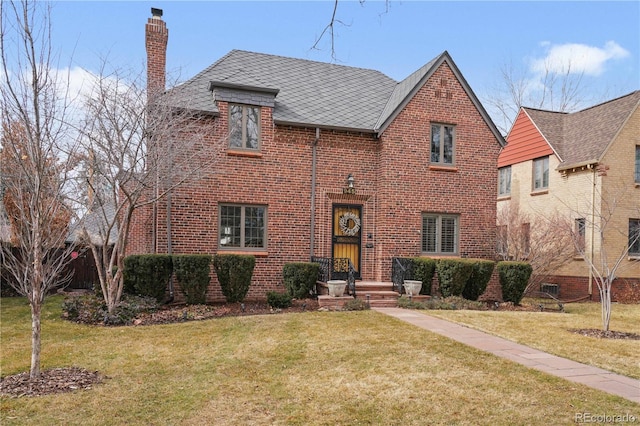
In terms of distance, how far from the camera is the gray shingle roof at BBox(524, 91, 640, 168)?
674 inches

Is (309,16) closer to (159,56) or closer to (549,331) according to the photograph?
(549,331)

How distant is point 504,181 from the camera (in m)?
22.1

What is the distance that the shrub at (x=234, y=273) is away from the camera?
1144cm

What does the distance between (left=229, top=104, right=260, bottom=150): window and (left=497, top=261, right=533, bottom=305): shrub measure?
8.08 m

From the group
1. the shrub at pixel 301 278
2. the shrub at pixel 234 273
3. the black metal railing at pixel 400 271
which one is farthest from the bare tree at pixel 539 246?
the shrub at pixel 234 273

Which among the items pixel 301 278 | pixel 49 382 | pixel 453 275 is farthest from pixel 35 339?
pixel 453 275

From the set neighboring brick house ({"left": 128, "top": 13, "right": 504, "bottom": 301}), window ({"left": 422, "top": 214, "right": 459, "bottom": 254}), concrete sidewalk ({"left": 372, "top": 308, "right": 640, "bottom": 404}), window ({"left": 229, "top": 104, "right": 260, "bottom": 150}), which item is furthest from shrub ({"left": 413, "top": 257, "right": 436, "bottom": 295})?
window ({"left": 229, "top": 104, "right": 260, "bottom": 150})

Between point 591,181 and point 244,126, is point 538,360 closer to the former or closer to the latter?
point 244,126

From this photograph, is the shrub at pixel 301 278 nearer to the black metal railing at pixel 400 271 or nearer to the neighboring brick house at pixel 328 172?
the neighboring brick house at pixel 328 172

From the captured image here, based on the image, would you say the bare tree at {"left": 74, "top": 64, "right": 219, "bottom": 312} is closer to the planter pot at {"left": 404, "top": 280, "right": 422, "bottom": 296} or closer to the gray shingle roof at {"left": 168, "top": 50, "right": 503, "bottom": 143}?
the gray shingle roof at {"left": 168, "top": 50, "right": 503, "bottom": 143}

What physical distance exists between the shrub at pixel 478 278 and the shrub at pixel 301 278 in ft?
14.7

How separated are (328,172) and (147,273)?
5897mm

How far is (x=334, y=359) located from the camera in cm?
662

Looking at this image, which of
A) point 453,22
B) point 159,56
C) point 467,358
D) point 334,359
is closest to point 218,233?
point 159,56
